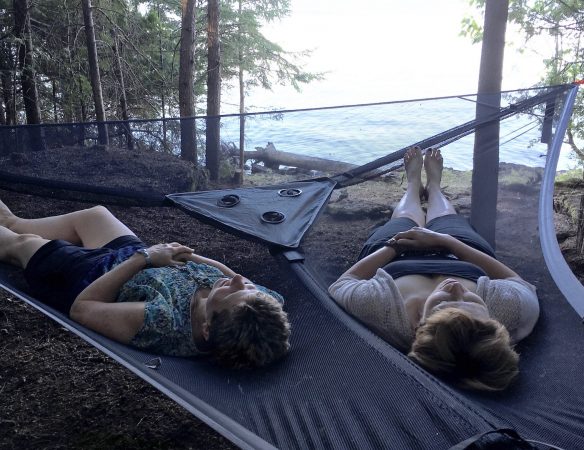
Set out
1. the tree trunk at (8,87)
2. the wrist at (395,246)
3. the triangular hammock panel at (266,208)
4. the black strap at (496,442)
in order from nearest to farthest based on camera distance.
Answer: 1. the black strap at (496,442)
2. the wrist at (395,246)
3. the triangular hammock panel at (266,208)
4. the tree trunk at (8,87)

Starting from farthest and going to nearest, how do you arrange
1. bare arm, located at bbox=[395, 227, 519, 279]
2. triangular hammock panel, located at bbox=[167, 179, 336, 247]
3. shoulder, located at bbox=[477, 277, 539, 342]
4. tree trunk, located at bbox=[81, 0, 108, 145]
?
tree trunk, located at bbox=[81, 0, 108, 145]
triangular hammock panel, located at bbox=[167, 179, 336, 247]
bare arm, located at bbox=[395, 227, 519, 279]
shoulder, located at bbox=[477, 277, 539, 342]

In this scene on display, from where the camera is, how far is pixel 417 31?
1534 cm

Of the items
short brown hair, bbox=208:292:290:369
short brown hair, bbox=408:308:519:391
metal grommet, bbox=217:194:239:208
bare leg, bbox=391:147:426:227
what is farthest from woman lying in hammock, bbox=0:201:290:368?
bare leg, bbox=391:147:426:227

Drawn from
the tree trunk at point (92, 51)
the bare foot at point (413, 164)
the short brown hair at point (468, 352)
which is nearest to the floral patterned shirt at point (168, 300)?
the short brown hair at point (468, 352)

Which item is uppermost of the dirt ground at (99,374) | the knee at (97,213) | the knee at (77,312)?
the knee at (97,213)

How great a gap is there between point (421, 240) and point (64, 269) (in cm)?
123

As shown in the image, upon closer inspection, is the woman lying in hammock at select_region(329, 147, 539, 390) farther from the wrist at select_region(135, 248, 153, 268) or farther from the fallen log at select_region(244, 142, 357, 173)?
the wrist at select_region(135, 248, 153, 268)

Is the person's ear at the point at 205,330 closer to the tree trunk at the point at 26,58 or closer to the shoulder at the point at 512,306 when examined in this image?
the shoulder at the point at 512,306

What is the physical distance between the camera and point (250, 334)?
51.9 inches

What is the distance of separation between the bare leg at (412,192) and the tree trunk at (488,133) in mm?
260

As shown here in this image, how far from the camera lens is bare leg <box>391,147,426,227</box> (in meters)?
2.17

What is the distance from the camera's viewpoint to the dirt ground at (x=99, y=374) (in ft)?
5.13

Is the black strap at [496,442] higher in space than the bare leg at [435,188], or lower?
lower

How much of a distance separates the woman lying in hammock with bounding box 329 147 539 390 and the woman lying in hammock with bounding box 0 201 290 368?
332 millimetres
